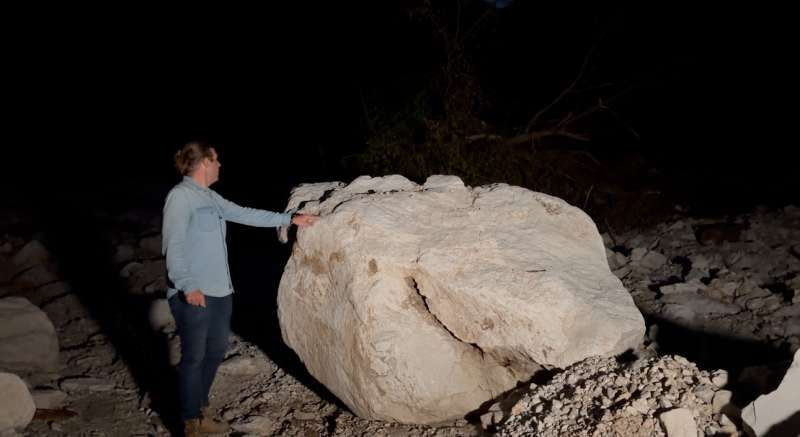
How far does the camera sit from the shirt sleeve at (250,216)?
3324mm

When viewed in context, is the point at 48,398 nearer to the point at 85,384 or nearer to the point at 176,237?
the point at 85,384

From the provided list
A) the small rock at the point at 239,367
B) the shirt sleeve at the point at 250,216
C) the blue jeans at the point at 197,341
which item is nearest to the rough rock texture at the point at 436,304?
the shirt sleeve at the point at 250,216

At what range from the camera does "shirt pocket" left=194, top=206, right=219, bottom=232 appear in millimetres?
3098

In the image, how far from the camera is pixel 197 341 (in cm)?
318

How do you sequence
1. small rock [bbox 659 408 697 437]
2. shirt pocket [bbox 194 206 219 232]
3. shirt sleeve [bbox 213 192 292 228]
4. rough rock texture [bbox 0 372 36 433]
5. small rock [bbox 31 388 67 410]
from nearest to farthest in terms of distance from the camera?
small rock [bbox 659 408 697 437]
shirt pocket [bbox 194 206 219 232]
shirt sleeve [bbox 213 192 292 228]
rough rock texture [bbox 0 372 36 433]
small rock [bbox 31 388 67 410]

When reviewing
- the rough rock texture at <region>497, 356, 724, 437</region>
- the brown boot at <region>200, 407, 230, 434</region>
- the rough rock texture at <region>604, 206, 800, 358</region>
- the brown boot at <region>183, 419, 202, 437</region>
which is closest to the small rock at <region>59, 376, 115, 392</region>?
the brown boot at <region>200, 407, 230, 434</region>

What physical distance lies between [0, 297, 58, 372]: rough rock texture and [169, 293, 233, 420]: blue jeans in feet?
5.64

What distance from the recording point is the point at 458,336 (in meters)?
3.29

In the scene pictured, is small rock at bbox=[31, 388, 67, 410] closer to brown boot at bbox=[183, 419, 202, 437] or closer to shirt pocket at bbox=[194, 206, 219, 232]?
brown boot at bbox=[183, 419, 202, 437]

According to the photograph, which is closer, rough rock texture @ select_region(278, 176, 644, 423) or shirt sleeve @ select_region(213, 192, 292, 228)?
rough rock texture @ select_region(278, 176, 644, 423)

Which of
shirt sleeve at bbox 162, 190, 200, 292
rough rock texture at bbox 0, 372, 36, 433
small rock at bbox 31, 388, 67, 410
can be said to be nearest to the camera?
shirt sleeve at bbox 162, 190, 200, 292

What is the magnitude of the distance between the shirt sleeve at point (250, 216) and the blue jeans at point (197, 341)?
44 cm

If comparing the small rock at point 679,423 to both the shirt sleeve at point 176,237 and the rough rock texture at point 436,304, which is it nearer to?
the rough rock texture at point 436,304

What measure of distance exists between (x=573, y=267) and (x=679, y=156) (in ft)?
31.3
